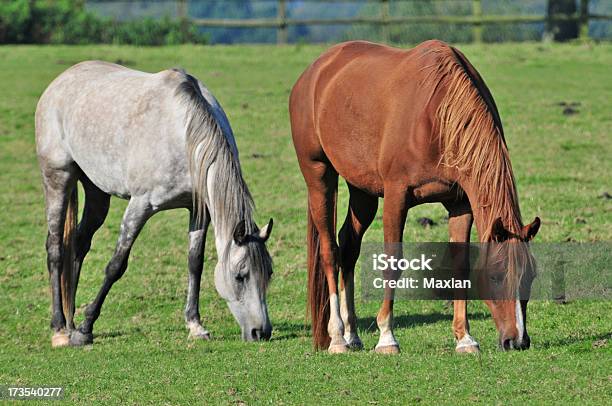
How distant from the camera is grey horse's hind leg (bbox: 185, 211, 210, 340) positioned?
973cm

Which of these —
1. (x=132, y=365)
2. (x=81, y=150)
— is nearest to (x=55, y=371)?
(x=132, y=365)

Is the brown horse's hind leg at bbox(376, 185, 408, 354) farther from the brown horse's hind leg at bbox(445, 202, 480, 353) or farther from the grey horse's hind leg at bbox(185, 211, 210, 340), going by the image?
the grey horse's hind leg at bbox(185, 211, 210, 340)

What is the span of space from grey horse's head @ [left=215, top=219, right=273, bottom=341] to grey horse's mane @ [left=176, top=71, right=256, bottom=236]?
0.11 meters

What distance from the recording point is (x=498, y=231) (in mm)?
7090

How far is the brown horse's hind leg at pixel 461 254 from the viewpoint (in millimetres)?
7945

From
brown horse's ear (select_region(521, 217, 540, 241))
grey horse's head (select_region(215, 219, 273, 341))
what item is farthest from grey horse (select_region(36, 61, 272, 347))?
brown horse's ear (select_region(521, 217, 540, 241))

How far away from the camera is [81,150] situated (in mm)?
10148

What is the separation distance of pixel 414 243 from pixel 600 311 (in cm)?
333

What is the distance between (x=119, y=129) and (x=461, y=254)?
3.47m

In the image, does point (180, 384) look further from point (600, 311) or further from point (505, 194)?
point (600, 311)

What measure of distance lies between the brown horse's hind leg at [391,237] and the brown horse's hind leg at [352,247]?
27.3 inches

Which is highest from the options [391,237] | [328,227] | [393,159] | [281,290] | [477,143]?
[477,143]

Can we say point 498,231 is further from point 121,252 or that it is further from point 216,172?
point 121,252

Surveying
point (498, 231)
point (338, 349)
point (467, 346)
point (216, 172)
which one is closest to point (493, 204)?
point (498, 231)
